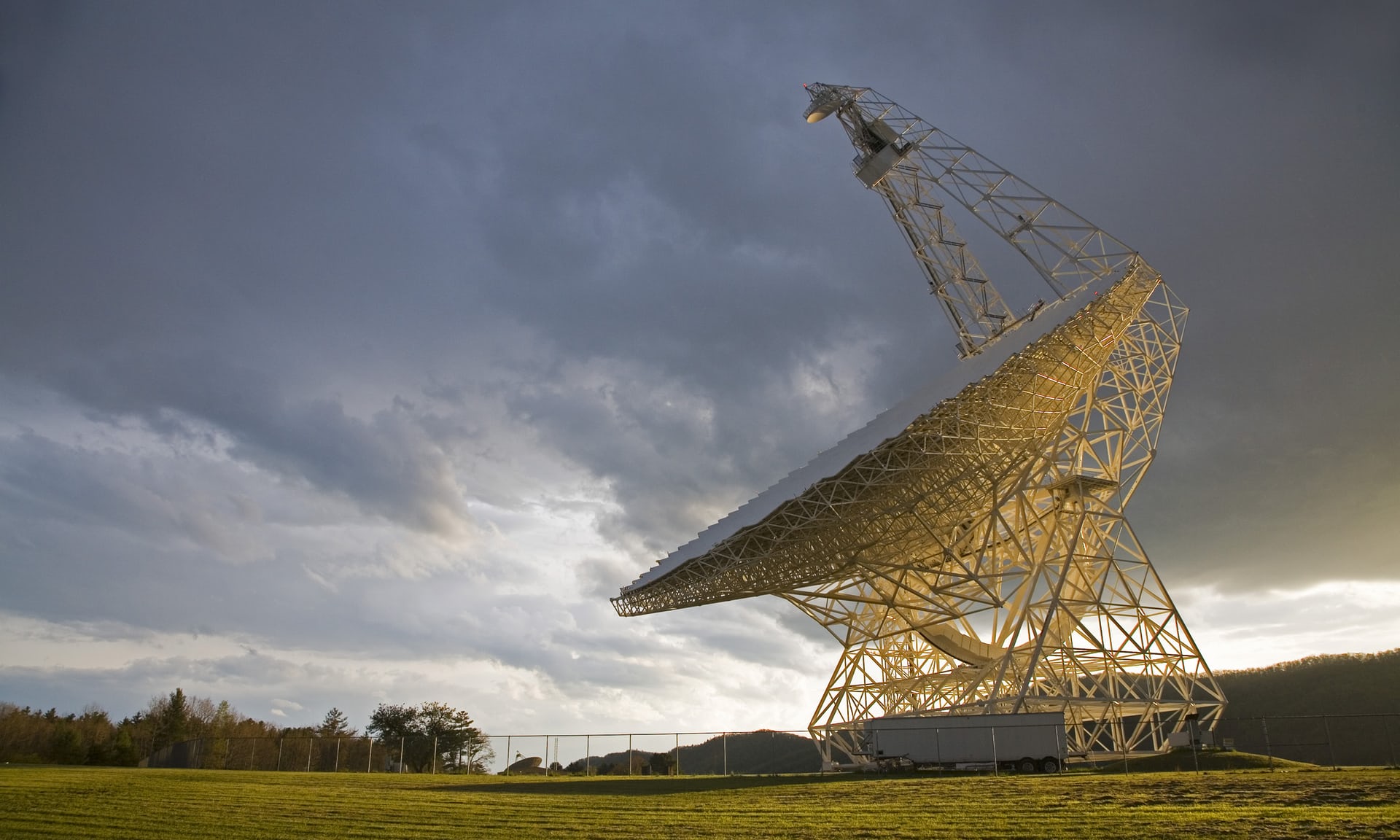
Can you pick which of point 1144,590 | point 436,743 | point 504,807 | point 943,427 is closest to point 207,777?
point 436,743

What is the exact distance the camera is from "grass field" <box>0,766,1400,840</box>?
1522 centimetres

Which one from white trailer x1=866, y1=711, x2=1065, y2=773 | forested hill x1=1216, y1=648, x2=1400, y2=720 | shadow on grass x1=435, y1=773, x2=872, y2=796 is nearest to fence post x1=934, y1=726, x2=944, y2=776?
white trailer x1=866, y1=711, x2=1065, y2=773

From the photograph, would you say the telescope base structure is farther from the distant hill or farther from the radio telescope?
the distant hill

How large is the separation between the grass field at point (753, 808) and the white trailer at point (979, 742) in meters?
2.64

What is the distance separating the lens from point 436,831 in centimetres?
1684

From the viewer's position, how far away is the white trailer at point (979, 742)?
94.5 feet

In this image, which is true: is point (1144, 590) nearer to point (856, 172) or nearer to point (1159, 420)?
point (1159, 420)

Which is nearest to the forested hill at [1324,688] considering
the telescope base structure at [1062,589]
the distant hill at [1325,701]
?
the distant hill at [1325,701]

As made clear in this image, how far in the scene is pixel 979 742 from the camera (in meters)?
29.5

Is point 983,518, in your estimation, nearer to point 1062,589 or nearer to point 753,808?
point 1062,589

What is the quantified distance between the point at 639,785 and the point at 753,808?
9.42 m

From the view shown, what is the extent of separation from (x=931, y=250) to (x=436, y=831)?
2893 cm

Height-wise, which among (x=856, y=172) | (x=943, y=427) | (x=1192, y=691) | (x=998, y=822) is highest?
(x=856, y=172)

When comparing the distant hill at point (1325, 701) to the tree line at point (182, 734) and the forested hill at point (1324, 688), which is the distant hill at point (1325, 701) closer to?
the forested hill at point (1324, 688)
